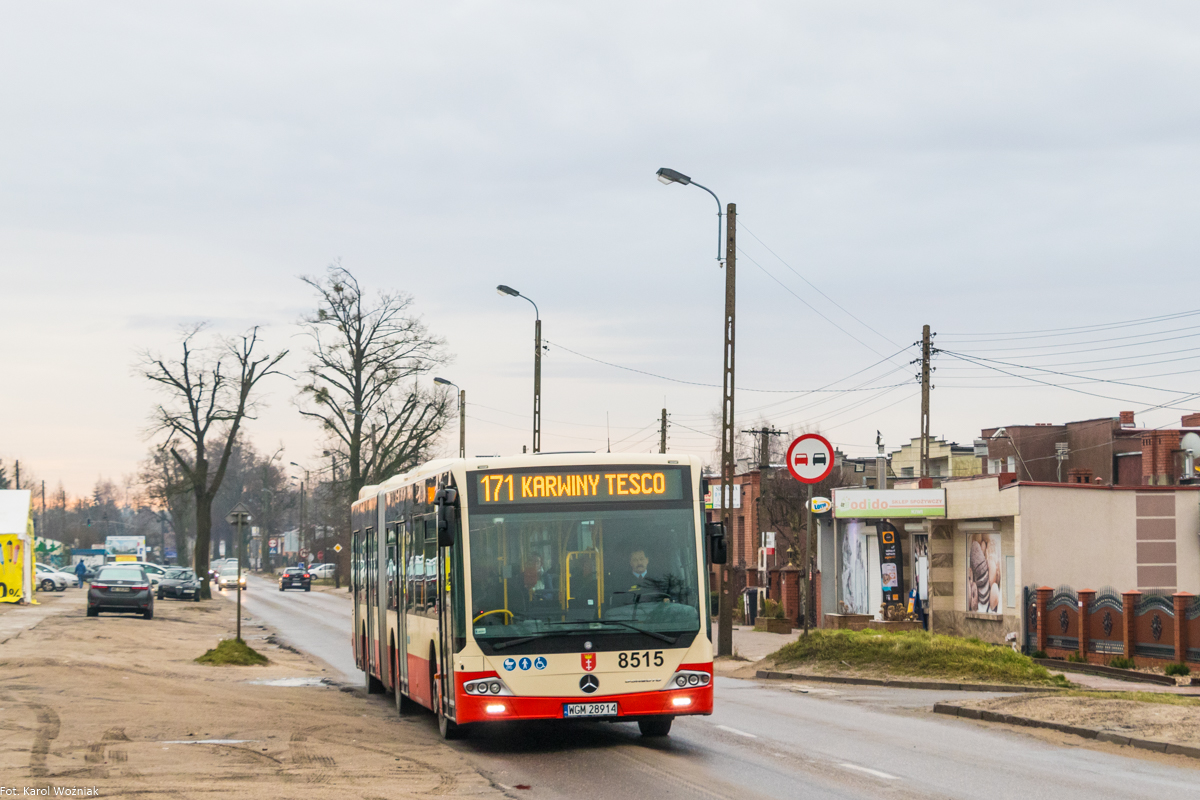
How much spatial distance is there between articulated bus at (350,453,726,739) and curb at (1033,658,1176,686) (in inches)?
524

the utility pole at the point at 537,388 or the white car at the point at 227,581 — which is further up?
the utility pole at the point at 537,388

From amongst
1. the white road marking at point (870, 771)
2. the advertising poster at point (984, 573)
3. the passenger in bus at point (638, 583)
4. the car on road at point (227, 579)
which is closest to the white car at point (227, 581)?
the car on road at point (227, 579)

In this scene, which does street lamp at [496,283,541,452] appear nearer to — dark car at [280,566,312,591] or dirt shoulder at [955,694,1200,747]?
dirt shoulder at [955,694,1200,747]

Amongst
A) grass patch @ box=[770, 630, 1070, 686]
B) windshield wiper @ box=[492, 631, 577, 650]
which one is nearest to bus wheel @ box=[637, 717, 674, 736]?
windshield wiper @ box=[492, 631, 577, 650]

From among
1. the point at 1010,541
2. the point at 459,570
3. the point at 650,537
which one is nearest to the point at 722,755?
the point at 650,537

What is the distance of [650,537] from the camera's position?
13.0 meters

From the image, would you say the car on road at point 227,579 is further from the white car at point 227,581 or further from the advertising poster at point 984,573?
the advertising poster at point 984,573

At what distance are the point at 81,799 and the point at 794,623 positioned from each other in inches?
1372

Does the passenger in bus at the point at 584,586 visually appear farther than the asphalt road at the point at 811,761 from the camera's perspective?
Yes

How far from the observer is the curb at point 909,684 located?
20.3m

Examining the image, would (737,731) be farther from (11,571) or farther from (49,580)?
(49,580)

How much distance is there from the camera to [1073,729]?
46.9 feet

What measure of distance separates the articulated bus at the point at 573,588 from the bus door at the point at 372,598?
5.52m

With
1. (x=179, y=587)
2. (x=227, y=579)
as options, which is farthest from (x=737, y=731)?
(x=227, y=579)
